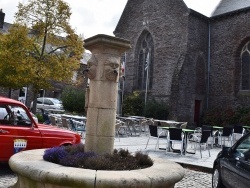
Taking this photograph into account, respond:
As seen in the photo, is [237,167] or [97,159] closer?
[97,159]

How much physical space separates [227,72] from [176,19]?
5686 millimetres

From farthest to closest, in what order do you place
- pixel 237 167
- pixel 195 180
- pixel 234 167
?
pixel 195 180 < pixel 234 167 < pixel 237 167

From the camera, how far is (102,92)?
524cm

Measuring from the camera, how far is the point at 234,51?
22.2m

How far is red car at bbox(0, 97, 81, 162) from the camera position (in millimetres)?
6250

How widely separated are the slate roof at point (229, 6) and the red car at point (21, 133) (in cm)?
1879

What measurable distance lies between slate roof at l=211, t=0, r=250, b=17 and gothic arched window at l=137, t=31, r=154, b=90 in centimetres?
581

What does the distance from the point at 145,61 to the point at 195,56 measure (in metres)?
4.94

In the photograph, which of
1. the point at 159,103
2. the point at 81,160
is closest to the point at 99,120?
the point at 81,160

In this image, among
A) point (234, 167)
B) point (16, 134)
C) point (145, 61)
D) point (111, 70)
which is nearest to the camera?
point (234, 167)

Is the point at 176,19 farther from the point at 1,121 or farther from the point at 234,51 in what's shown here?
the point at 1,121

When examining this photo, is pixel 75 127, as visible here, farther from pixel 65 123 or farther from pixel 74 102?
pixel 74 102

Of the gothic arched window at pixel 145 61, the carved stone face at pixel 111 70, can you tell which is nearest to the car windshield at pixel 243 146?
the carved stone face at pixel 111 70

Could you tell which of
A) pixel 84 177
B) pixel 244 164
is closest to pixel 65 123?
pixel 244 164
